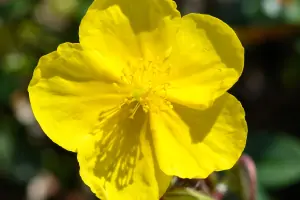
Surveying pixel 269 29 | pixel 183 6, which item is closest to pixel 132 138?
pixel 269 29

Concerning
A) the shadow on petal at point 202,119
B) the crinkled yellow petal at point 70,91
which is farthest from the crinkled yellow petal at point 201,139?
the crinkled yellow petal at point 70,91

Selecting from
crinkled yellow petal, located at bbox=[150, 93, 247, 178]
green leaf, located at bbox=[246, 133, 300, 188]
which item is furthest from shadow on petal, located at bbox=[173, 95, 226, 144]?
green leaf, located at bbox=[246, 133, 300, 188]

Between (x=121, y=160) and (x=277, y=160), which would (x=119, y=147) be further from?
(x=277, y=160)

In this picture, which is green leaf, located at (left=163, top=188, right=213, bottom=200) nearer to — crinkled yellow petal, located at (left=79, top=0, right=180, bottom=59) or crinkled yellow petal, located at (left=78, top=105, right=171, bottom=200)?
crinkled yellow petal, located at (left=78, top=105, right=171, bottom=200)

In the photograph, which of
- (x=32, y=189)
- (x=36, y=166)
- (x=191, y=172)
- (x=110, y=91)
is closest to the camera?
(x=191, y=172)

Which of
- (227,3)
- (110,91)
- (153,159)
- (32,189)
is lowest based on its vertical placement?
(32,189)

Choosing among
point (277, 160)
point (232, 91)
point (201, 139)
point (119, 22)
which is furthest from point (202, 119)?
point (232, 91)

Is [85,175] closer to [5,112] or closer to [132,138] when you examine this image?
[132,138]
